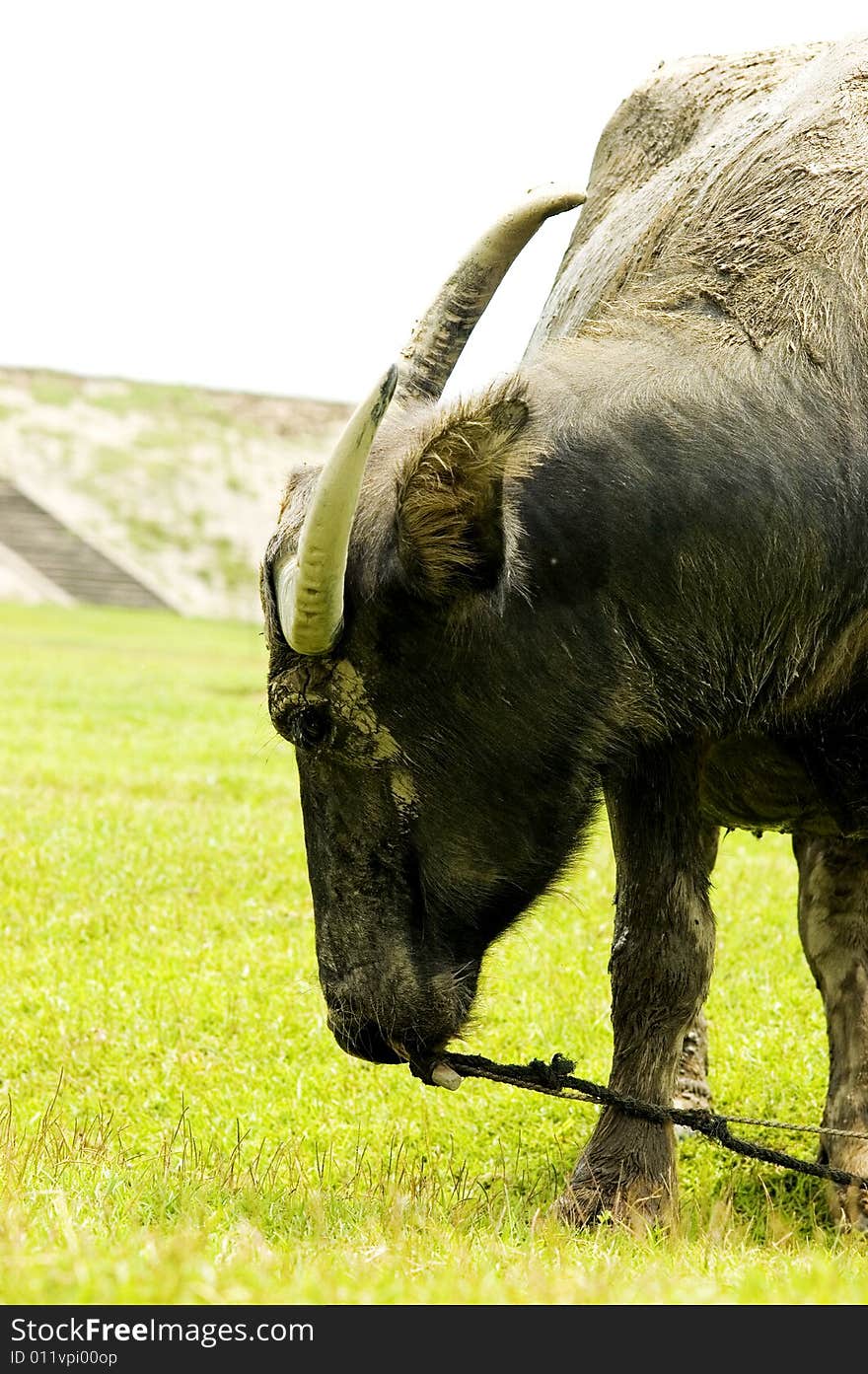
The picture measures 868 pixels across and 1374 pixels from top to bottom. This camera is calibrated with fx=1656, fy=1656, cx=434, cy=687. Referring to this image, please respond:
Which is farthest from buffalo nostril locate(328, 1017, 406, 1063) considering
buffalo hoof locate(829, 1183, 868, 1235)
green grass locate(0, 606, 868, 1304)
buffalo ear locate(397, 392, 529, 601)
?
buffalo hoof locate(829, 1183, 868, 1235)

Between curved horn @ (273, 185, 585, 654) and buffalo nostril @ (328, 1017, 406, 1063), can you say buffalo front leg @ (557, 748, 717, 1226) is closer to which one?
buffalo nostril @ (328, 1017, 406, 1063)

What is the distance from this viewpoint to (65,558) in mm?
42438

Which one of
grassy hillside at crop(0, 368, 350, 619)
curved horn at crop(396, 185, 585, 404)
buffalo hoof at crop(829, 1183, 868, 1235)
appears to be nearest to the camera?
curved horn at crop(396, 185, 585, 404)

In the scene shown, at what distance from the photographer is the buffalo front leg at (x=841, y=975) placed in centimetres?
529

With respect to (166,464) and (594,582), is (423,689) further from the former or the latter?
(166,464)

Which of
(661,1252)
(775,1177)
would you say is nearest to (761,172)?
(661,1252)

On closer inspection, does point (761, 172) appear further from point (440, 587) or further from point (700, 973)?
point (700, 973)

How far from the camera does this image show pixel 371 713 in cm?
425

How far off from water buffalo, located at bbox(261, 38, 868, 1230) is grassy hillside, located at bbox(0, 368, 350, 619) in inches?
1461

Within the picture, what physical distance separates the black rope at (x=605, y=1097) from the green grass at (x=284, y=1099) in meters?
0.18

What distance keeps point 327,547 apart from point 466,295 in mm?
868

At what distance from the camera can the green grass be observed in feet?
10.2

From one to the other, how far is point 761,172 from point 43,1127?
348cm

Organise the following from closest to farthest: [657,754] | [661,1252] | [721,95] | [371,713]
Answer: [661,1252] < [371,713] < [657,754] < [721,95]
